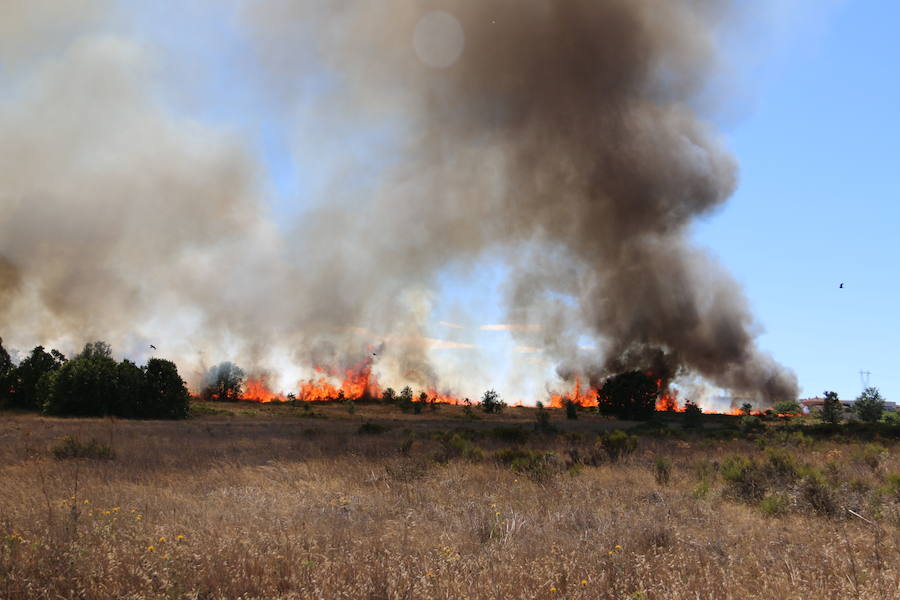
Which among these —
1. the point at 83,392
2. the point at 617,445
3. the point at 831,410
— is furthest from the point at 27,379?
the point at 831,410

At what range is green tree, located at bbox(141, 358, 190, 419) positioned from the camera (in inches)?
2064

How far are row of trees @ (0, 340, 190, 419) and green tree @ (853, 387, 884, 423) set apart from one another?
79.9 meters

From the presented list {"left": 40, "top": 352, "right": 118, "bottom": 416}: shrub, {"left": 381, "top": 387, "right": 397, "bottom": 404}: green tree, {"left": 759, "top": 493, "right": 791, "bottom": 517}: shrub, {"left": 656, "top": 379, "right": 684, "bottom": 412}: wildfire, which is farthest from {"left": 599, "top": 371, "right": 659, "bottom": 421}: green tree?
{"left": 759, "top": 493, "right": 791, "bottom": 517}: shrub

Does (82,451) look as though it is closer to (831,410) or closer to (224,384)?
(831,410)

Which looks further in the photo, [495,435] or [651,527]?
[495,435]

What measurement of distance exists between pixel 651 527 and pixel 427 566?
3.46 metres

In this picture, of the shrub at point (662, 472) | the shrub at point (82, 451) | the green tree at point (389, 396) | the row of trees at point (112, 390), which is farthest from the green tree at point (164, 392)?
the shrub at point (662, 472)

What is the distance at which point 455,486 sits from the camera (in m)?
10.8

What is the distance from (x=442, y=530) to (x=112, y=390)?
5519cm

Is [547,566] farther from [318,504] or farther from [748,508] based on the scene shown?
[748,508]

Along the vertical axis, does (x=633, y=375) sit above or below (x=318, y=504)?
above

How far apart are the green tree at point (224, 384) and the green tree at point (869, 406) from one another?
102 m

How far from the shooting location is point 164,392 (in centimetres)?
5397

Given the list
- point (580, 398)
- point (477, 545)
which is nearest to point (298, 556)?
point (477, 545)
